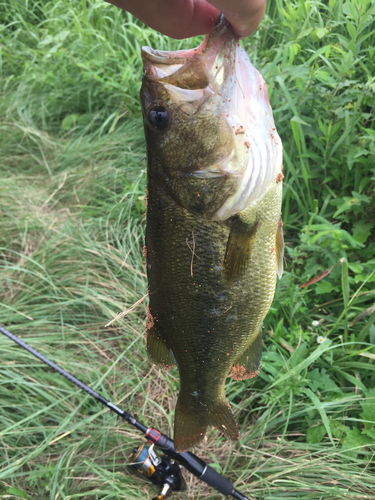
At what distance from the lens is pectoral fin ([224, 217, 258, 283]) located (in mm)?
1329

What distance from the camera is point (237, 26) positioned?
44.7 inches

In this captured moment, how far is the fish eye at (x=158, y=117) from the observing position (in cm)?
127

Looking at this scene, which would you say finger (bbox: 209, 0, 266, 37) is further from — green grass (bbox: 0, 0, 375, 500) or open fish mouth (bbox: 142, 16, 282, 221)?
green grass (bbox: 0, 0, 375, 500)

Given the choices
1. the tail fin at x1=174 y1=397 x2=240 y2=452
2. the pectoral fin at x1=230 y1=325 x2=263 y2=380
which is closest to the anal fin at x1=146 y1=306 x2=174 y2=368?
the tail fin at x1=174 y1=397 x2=240 y2=452

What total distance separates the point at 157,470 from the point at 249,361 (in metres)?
1.03

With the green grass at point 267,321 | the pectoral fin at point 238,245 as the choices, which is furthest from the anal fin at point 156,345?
the green grass at point 267,321

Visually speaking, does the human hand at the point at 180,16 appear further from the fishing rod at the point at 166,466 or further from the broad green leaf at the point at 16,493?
the broad green leaf at the point at 16,493

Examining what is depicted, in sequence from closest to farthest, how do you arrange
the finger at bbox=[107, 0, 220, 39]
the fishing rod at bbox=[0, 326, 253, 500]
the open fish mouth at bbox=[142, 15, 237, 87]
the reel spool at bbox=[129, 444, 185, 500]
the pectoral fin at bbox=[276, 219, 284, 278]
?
the open fish mouth at bbox=[142, 15, 237, 87] < the finger at bbox=[107, 0, 220, 39] < the pectoral fin at bbox=[276, 219, 284, 278] < the fishing rod at bbox=[0, 326, 253, 500] < the reel spool at bbox=[129, 444, 185, 500]

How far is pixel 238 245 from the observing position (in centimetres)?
133

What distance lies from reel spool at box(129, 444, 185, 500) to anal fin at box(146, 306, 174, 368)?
33.9 inches

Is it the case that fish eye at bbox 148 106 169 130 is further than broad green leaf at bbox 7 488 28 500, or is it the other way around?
broad green leaf at bbox 7 488 28 500

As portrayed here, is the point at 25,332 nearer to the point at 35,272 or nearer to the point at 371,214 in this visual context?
the point at 35,272

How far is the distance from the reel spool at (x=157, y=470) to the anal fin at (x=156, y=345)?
0.86 m

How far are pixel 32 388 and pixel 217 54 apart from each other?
2.52m
